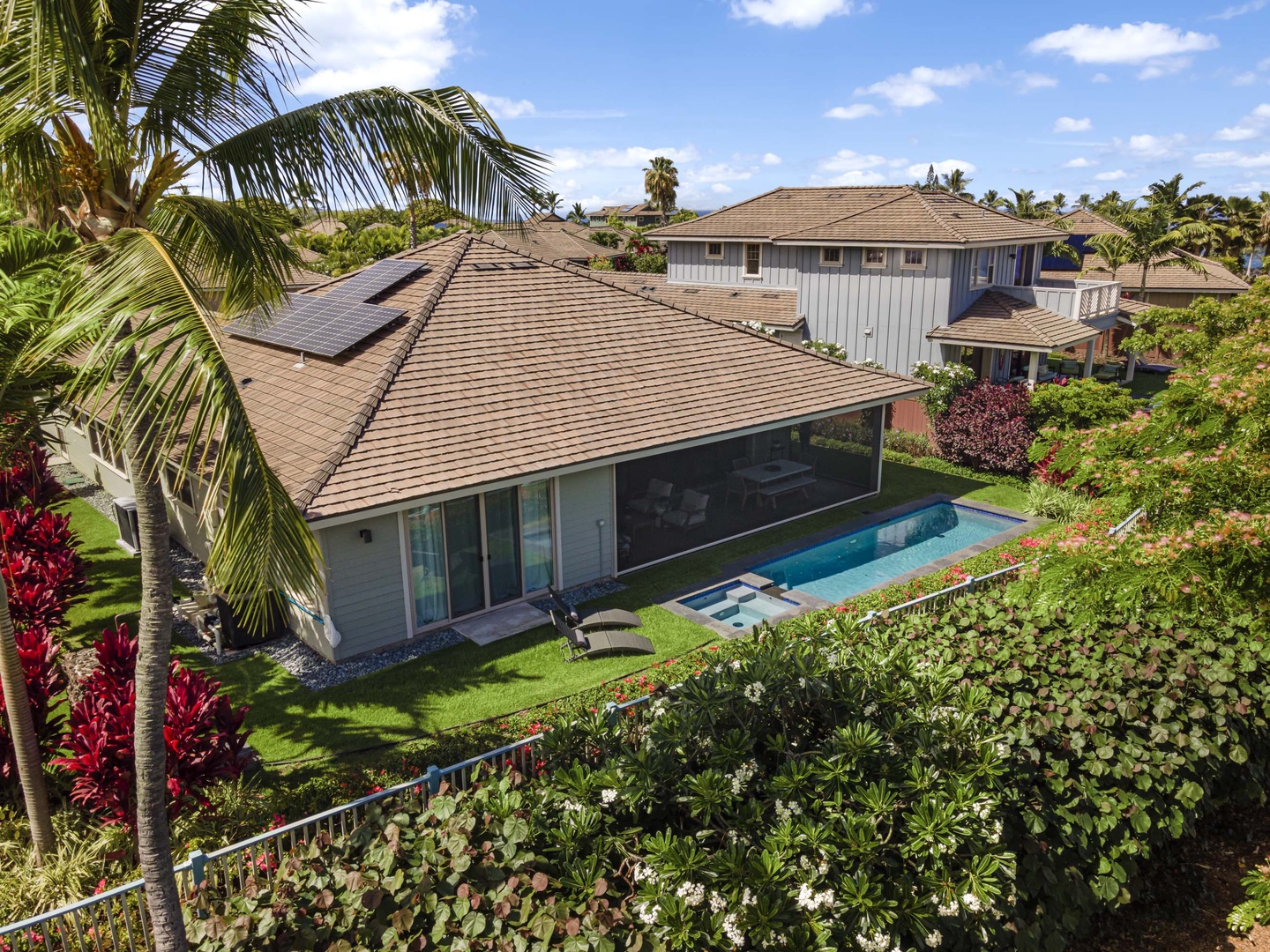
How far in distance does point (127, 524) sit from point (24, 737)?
10726 millimetres

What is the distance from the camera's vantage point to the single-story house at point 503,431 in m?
13.7

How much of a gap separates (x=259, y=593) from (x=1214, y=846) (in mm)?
10416

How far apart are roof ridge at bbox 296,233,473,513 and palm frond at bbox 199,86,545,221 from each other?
21.4 feet

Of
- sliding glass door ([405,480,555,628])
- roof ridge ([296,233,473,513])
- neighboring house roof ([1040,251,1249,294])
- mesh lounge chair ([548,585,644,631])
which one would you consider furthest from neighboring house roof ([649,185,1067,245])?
mesh lounge chair ([548,585,644,631])

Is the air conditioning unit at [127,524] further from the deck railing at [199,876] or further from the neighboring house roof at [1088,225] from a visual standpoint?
the neighboring house roof at [1088,225]

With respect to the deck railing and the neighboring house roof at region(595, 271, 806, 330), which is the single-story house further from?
the neighboring house roof at region(595, 271, 806, 330)

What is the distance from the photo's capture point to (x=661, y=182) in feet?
311

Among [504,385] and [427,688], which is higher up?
[504,385]

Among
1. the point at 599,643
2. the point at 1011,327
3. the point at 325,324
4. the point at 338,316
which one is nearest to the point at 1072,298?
the point at 1011,327

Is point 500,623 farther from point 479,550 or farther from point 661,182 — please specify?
point 661,182

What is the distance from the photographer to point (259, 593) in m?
5.33

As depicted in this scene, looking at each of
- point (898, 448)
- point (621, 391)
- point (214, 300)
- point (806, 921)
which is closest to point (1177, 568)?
point (806, 921)

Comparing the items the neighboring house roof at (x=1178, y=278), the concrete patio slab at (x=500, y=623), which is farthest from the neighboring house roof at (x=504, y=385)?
the neighboring house roof at (x=1178, y=278)

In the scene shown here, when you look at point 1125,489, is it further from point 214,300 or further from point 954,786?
point 214,300
